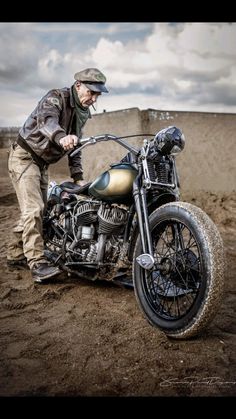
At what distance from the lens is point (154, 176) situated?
2.65 meters

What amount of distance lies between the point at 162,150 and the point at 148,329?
3.81 feet

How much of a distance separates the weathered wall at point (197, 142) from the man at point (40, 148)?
9.52 feet

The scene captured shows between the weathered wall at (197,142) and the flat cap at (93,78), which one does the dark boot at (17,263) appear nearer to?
the flat cap at (93,78)

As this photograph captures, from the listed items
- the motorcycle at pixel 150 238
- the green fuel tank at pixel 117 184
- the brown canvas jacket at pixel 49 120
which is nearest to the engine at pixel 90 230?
the motorcycle at pixel 150 238

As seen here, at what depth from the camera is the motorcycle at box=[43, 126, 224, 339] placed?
221 centimetres

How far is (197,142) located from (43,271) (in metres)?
4.10

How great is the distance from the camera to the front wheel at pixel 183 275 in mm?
2152

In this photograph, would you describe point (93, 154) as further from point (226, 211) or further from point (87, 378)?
point (87, 378)

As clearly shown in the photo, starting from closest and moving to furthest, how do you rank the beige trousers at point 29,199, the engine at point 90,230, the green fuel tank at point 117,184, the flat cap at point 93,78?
the green fuel tank at point 117,184, the engine at point 90,230, the flat cap at point 93,78, the beige trousers at point 29,199

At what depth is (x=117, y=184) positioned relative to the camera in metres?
2.82

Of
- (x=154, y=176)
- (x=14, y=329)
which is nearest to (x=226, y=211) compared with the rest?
(x=154, y=176)
